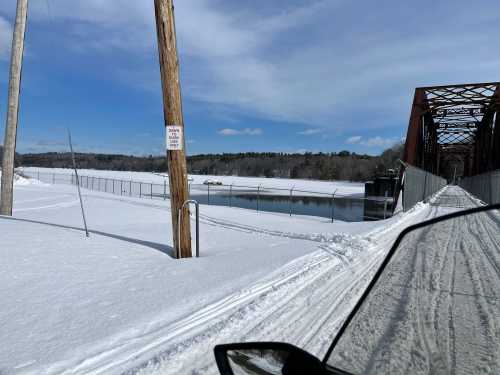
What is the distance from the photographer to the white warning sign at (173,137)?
20.7 ft

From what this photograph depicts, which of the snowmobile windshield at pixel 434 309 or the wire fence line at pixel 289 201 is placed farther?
the wire fence line at pixel 289 201

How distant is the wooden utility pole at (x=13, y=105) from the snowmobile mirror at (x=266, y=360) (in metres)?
13.1

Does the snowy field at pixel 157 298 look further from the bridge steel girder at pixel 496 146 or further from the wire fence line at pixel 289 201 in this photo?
the bridge steel girder at pixel 496 146

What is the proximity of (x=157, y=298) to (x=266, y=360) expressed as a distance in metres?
3.21

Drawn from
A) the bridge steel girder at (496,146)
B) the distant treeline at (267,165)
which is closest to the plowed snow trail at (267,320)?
the bridge steel girder at (496,146)

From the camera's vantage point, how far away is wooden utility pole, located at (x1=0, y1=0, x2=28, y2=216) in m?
12.0

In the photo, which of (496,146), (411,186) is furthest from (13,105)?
(496,146)

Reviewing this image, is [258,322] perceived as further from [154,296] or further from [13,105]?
[13,105]

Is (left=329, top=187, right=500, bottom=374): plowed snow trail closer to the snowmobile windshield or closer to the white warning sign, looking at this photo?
the snowmobile windshield

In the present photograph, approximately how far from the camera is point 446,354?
1.34 metres

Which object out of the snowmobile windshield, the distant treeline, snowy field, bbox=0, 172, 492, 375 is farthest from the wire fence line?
the distant treeline

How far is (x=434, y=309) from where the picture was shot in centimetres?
149

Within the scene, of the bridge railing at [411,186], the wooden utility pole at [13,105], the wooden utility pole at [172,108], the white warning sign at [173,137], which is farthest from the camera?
the bridge railing at [411,186]

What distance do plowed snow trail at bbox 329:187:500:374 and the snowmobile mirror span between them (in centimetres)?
13
